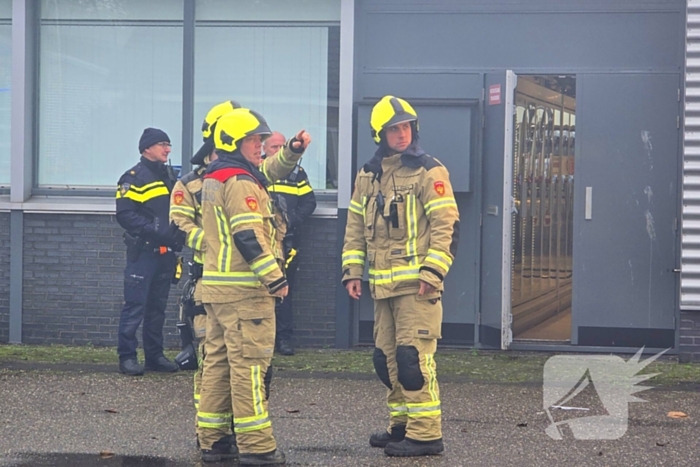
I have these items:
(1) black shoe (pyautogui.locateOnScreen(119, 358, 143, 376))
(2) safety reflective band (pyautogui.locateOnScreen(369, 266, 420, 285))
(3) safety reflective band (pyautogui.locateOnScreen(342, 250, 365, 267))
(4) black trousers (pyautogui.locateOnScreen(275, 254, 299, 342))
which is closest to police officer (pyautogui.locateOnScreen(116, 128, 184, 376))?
(1) black shoe (pyautogui.locateOnScreen(119, 358, 143, 376))

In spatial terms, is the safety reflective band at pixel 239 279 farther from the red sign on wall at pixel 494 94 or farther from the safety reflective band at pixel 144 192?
the red sign on wall at pixel 494 94

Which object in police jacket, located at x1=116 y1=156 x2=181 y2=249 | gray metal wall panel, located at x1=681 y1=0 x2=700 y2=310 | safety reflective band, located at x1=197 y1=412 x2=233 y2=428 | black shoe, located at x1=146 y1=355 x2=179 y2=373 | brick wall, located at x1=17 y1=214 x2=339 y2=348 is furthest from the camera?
brick wall, located at x1=17 y1=214 x2=339 y2=348

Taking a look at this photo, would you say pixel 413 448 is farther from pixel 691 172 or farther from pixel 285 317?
pixel 691 172

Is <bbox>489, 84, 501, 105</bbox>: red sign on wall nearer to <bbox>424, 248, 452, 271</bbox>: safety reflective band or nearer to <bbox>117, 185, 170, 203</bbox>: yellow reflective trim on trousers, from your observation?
<bbox>117, 185, 170, 203</bbox>: yellow reflective trim on trousers

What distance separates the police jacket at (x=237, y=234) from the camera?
558cm

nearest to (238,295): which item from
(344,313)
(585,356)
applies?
(344,313)

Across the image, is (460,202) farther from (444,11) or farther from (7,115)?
(7,115)

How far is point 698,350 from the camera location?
8.77 m

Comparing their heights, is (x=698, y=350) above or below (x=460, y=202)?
below

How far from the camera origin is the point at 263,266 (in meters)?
5.56

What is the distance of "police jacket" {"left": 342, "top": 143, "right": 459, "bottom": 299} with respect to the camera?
19.5 feet

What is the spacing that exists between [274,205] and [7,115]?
16.5 feet

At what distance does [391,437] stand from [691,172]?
390cm

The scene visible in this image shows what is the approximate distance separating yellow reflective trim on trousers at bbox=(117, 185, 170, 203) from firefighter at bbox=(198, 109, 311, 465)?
2414 millimetres
